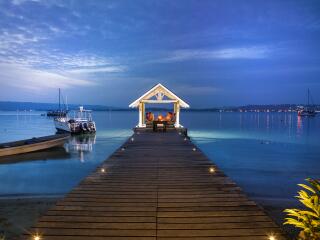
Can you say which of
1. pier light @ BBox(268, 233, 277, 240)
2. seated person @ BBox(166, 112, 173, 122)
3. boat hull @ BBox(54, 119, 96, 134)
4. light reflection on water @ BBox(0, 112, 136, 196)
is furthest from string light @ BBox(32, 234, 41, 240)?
boat hull @ BBox(54, 119, 96, 134)

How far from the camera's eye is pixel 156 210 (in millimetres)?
4547

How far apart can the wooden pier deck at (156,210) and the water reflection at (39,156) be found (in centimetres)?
1154

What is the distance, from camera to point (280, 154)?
1970 cm

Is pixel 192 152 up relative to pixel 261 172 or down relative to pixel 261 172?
up

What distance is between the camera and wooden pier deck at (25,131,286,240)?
3760mm

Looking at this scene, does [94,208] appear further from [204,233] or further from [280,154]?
[280,154]

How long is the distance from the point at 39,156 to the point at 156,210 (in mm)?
15671

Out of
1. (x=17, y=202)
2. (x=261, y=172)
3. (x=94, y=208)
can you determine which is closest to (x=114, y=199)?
(x=94, y=208)

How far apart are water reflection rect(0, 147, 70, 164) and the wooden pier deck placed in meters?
11.5

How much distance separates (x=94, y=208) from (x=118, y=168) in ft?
10.6

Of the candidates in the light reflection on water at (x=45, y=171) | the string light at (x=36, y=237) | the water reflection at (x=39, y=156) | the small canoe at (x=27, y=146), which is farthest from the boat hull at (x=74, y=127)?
the string light at (x=36, y=237)

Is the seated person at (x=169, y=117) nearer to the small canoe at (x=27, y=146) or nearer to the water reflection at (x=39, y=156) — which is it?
the water reflection at (x=39, y=156)

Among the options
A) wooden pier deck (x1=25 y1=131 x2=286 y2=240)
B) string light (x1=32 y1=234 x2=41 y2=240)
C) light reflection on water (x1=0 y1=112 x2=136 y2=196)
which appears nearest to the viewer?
string light (x1=32 y1=234 x2=41 y2=240)

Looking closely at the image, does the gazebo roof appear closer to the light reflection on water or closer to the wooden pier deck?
the light reflection on water
